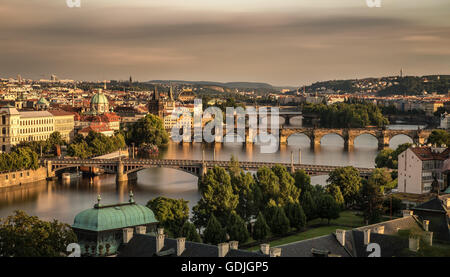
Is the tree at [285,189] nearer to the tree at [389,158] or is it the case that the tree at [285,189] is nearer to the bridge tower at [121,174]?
the tree at [389,158]

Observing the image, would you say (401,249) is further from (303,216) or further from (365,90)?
(365,90)

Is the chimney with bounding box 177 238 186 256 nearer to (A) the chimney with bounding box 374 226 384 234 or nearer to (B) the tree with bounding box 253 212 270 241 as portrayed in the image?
(A) the chimney with bounding box 374 226 384 234

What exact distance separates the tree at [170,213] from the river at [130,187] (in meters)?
5.55

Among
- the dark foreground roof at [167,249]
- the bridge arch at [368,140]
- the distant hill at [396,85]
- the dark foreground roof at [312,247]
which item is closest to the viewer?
the dark foreground roof at [167,249]

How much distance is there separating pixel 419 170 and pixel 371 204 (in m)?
6.03

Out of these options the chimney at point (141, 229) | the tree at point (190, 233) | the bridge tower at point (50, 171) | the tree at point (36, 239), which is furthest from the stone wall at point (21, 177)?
the chimney at point (141, 229)

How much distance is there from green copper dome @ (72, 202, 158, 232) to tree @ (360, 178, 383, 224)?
9.70m

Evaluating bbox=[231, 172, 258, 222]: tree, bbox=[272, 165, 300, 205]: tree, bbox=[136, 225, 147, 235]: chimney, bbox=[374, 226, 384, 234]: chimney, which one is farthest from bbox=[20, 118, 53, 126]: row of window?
bbox=[374, 226, 384, 234]: chimney

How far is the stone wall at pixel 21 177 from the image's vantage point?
1435 inches

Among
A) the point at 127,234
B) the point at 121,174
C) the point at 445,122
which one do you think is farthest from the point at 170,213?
the point at 445,122

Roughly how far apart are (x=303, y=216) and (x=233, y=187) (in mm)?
3251

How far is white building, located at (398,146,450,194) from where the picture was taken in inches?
1135

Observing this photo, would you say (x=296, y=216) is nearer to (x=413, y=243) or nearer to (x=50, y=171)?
(x=413, y=243)

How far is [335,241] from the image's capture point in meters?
15.2
